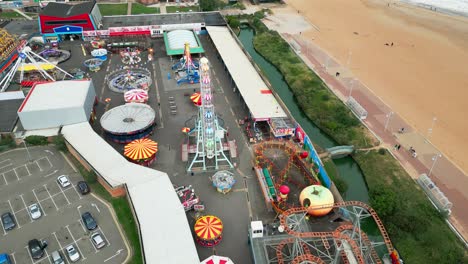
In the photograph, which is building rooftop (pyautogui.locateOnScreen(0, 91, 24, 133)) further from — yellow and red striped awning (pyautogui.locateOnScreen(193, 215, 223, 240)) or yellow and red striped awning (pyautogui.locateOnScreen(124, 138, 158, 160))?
yellow and red striped awning (pyautogui.locateOnScreen(193, 215, 223, 240))

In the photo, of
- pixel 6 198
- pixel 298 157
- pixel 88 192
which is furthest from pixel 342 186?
pixel 6 198

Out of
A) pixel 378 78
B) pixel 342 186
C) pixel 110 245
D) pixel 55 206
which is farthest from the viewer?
pixel 378 78

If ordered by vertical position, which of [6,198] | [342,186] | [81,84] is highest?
[81,84]

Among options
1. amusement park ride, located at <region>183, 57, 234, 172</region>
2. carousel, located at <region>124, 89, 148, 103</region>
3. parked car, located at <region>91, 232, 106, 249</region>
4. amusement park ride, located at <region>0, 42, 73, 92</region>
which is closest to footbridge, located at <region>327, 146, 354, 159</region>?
amusement park ride, located at <region>183, 57, 234, 172</region>

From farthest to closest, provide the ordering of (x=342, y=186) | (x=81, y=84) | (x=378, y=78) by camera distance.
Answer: (x=378, y=78)
(x=81, y=84)
(x=342, y=186)

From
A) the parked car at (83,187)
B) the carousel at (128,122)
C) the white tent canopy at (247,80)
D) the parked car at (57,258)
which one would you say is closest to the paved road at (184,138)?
the carousel at (128,122)

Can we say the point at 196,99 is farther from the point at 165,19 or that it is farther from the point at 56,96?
the point at 165,19

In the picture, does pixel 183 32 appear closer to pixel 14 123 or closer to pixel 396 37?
pixel 14 123
